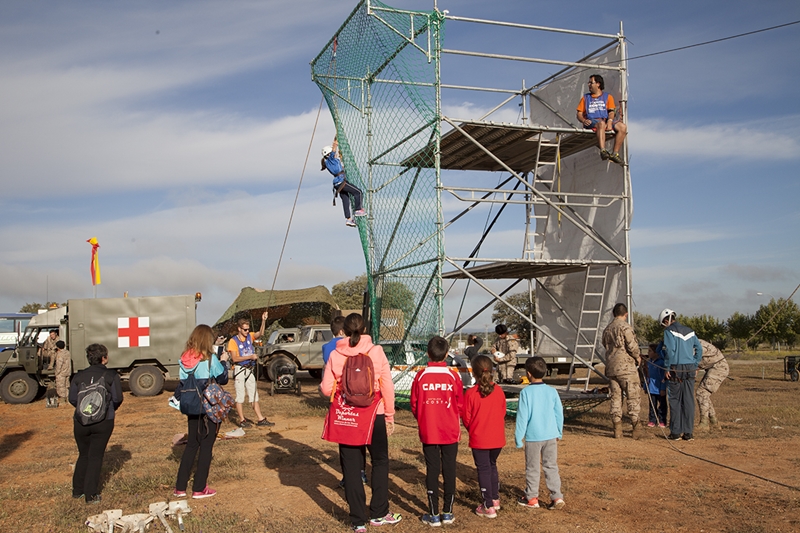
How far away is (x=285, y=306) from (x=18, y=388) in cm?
1338

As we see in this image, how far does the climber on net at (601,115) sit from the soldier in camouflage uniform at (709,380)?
3.13 meters

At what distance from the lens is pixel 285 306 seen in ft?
97.6

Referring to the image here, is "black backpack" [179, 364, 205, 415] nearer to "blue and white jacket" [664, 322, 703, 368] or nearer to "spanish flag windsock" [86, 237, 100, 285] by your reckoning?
"blue and white jacket" [664, 322, 703, 368]

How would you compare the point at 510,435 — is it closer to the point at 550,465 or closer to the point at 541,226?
the point at 550,465

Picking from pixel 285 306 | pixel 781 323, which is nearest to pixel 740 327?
pixel 781 323

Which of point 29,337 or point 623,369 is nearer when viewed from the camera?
point 623,369

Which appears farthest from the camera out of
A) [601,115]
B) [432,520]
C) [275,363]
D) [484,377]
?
[275,363]

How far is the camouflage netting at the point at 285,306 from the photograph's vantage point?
1145 inches

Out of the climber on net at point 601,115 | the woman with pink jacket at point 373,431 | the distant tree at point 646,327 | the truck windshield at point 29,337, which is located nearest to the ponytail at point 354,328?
the woman with pink jacket at point 373,431

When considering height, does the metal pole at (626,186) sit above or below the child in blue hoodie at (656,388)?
above

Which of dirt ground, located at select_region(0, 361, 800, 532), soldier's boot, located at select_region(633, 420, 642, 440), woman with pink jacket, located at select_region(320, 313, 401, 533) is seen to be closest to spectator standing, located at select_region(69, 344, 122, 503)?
dirt ground, located at select_region(0, 361, 800, 532)

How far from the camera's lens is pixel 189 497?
6.35 meters

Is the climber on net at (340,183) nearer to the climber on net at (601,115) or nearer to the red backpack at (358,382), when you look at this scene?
the climber on net at (601,115)

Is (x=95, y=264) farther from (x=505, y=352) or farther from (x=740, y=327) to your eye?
(x=740, y=327)
